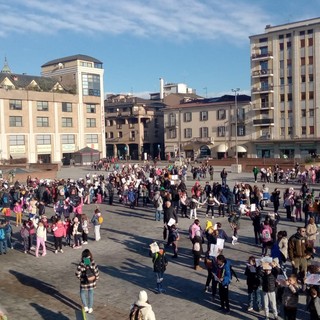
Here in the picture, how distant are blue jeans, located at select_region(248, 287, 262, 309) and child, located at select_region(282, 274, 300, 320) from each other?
4.14 feet

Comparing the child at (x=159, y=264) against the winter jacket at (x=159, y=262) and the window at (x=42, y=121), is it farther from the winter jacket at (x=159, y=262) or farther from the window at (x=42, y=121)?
the window at (x=42, y=121)

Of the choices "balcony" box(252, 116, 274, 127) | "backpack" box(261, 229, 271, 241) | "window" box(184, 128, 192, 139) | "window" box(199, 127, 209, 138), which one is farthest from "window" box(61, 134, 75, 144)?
"backpack" box(261, 229, 271, 241)

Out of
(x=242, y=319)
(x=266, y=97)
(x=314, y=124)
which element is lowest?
(x=242, y=319)

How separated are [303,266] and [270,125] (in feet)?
192

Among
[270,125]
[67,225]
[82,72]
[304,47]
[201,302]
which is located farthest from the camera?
[82,72]

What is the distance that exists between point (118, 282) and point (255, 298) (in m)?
4.39

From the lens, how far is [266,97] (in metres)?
69.6

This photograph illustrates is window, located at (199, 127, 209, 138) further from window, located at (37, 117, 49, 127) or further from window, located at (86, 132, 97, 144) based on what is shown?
window, located at (37, 117, 49, 127)

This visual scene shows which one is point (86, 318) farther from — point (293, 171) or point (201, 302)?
point (293, 171)

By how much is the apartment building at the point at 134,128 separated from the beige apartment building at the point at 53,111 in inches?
329

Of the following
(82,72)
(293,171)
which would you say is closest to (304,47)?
(293,171)

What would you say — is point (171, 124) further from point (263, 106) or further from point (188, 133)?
point (263, 106)

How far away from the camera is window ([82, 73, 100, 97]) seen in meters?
81.0

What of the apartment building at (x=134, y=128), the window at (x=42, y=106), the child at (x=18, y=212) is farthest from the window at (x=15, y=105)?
the child at (x=18, y=212)
